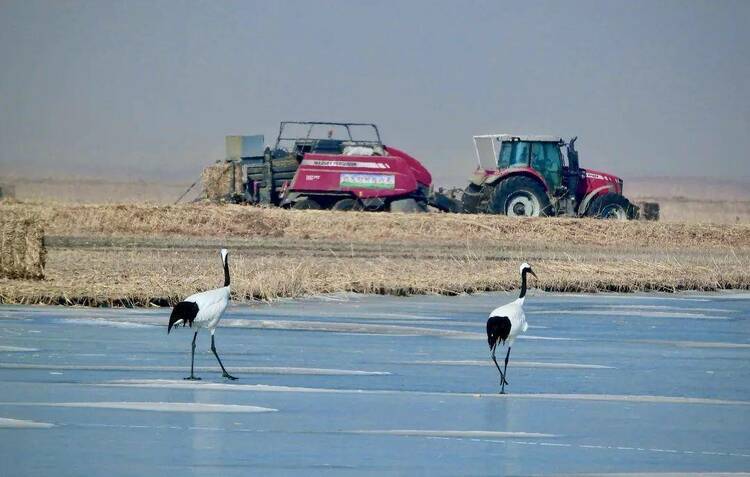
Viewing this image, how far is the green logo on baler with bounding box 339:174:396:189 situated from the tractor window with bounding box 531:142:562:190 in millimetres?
4434

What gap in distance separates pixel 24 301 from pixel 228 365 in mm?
6025

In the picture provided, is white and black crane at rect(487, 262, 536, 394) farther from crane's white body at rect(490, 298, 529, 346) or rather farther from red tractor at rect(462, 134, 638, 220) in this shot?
red tractor at rect(462, 134, 638, 220)

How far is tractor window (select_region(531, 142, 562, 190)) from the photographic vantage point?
147 ft

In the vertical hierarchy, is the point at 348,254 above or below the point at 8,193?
below

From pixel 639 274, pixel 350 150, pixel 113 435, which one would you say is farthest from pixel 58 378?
pixel 350 150

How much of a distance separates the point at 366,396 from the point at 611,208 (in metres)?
34.4

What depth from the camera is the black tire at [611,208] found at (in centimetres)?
4562

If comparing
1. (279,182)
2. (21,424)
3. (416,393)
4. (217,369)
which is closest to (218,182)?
(279,182)

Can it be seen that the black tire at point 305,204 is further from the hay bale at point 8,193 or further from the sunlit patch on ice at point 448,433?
the sunlit patch on ice at point 448,433

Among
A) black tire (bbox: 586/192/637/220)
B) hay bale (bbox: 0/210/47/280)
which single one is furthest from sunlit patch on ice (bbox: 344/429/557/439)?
black tire (bbox: 586/192/637/220)

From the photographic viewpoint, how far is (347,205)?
1796 inches

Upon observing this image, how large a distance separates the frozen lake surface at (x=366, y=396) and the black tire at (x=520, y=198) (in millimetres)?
24289

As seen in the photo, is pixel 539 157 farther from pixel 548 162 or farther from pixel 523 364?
pixel 523 364

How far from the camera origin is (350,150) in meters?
46.4
